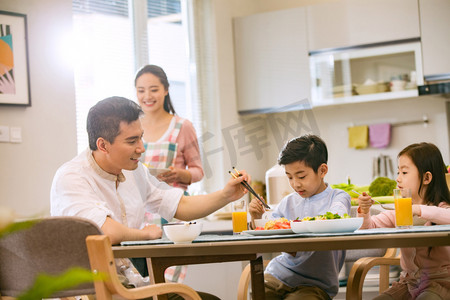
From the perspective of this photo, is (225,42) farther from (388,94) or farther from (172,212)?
(172,212)

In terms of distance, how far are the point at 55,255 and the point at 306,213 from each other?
118 cm

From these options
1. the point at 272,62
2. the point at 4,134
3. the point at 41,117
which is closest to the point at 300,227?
the point at 4,134

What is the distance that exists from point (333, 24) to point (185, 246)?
4.04 meters

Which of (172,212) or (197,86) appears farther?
(197,86)

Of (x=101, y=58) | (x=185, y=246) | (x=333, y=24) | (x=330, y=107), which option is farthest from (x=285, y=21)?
(x=185, y=246)

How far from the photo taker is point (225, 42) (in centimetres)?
561

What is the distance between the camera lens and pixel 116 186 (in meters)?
2.31

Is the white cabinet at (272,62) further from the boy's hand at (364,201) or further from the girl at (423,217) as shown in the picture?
the boy's hand at (364,201)

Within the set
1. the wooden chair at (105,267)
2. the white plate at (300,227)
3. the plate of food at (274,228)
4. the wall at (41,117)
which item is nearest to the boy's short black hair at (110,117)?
the plate of food at (274,228)

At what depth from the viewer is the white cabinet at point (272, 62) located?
548 cm

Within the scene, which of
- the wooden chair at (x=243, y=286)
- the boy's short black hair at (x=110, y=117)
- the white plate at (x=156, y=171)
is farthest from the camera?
the white plate at (x=156, y=171)

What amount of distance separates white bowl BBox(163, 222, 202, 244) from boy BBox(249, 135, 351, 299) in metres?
0.49

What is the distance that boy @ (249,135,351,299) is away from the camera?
2182mm

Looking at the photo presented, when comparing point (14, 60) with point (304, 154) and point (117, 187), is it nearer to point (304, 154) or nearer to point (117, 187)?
point (117, 187)
